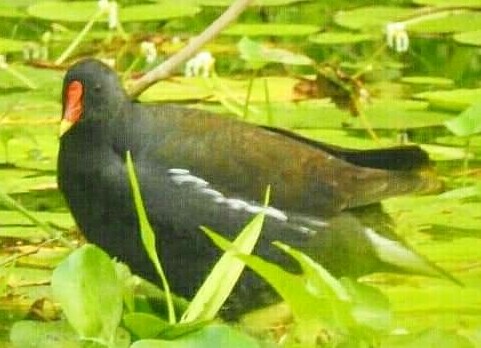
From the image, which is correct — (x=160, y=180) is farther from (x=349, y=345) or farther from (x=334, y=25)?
(x=334, y=25)

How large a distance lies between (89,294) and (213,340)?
134 mm

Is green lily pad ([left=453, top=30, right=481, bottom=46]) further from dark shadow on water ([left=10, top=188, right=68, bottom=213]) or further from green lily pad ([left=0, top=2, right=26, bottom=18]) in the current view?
dark shadow on water ([left=10, top=188, right=68, bottom=213])

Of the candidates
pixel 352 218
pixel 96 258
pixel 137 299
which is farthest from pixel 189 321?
pixel 352 218

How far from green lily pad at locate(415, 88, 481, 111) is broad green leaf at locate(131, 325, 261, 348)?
A: 1.54 metres

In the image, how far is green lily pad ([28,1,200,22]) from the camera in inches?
147

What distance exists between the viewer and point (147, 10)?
12.6ft

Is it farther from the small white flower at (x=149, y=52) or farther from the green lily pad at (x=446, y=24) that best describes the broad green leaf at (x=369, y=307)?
the green lily pad at (x=446, y=24)

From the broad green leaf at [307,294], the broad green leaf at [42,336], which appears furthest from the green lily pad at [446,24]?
the broad green leaf at [307,294]

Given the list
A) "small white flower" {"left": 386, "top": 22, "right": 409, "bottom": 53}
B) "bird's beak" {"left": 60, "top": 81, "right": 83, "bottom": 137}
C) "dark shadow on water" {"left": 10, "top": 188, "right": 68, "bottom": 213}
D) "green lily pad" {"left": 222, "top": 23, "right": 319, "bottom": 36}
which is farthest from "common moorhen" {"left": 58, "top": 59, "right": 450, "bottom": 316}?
"green lily pad" {"left": 222, "top": 23, "right": 319, "bottom": 36}

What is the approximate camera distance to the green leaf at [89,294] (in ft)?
5.47

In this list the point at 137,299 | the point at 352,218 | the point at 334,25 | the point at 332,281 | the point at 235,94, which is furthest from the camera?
the point at 334,25

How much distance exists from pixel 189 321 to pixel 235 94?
149 cm

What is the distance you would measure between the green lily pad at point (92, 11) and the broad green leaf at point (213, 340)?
6.95 ft

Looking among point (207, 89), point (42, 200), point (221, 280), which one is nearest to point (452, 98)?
point (207, 89)
